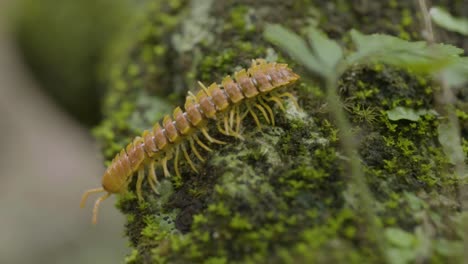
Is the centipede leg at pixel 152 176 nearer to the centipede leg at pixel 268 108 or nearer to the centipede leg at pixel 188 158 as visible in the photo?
the centipede leg at pixel 188 158

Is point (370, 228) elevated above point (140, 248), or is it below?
below

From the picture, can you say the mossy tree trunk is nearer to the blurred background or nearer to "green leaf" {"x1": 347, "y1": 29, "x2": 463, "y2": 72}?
"green leaf" {"x1": 347, "y1": 29, "x2": 463, "y2": 72}

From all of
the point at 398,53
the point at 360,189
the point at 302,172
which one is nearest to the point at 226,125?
the point at 302,172

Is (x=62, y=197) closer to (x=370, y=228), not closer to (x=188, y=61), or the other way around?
(x=188, y=61)

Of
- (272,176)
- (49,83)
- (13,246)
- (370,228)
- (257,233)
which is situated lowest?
(370,228)

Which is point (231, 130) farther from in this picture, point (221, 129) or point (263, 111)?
point (263, 111)

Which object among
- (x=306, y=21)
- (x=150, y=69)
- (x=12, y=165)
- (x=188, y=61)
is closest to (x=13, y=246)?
(x=12, y=165)
